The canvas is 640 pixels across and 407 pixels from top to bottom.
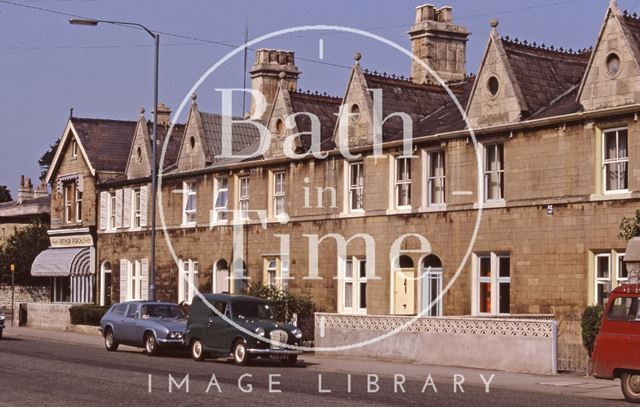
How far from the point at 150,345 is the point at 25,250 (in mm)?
40204

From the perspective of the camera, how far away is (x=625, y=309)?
2203cm

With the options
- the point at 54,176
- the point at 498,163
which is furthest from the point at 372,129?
the point at 54,176

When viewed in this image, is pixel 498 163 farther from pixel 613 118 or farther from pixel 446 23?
pixel 446 23

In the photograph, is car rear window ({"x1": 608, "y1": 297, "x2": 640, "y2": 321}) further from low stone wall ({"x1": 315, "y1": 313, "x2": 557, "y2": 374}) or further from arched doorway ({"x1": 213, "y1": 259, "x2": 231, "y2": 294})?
arched doorway ({"x1": 213, "y1": 259, "x2": 231, "y2": 294})

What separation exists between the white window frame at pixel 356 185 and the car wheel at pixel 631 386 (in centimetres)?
1978

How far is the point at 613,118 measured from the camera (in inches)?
1249

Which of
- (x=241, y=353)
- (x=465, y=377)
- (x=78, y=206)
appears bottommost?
(x=465, y=377)

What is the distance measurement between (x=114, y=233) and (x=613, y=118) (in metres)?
31.2

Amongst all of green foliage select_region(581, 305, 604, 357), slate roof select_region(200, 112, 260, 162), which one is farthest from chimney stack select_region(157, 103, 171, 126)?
green foliage select_region(581, 305, 604, 357)

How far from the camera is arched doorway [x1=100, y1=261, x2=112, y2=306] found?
2293 inches

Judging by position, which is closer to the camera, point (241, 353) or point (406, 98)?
point (241, 353)

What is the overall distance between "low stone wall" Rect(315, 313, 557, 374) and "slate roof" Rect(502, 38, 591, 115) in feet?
27.6

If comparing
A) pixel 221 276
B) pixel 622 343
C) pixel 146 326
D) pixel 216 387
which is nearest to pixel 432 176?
pixel 146 326

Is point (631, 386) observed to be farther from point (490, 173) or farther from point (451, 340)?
point (490, 173)
